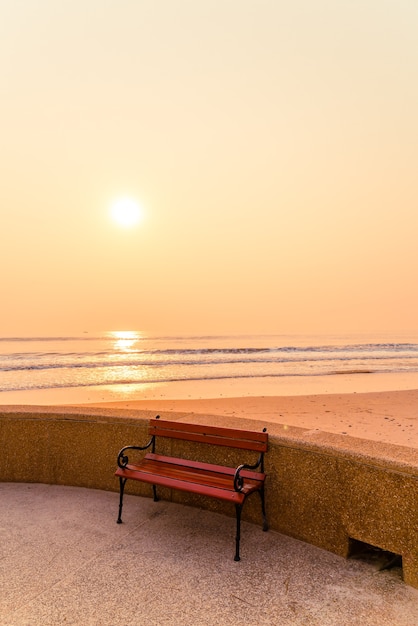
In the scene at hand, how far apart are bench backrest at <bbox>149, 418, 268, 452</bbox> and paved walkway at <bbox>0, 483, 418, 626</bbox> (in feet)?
2.55

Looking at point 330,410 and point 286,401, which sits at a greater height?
point 286,401

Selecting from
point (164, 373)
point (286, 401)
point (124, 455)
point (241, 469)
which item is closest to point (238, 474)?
point (241, 469)

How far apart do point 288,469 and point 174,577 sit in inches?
52.4

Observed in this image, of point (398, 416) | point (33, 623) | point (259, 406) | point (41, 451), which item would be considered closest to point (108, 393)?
point (259, 406)

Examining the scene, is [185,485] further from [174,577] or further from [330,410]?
[330,410]

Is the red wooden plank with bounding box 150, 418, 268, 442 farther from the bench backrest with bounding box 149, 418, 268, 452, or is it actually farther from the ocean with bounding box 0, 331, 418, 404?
the ocean with bounding box 0, 331, 418, 404

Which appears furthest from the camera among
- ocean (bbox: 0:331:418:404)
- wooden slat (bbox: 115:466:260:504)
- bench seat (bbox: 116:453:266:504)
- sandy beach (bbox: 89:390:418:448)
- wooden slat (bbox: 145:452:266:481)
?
ocean (bbox: 0:331:418:404)

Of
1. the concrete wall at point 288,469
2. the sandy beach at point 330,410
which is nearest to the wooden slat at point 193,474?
the concrete wall at point 288,469

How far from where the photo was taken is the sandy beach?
11.9m

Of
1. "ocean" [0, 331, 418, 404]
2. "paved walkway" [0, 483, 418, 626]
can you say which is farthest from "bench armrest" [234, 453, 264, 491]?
"ocean" [0, 331, 418, 404]

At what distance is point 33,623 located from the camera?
292 cm

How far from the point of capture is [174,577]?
11.3 feet

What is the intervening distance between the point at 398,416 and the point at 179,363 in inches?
832

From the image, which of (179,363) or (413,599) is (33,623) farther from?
(179,363)
